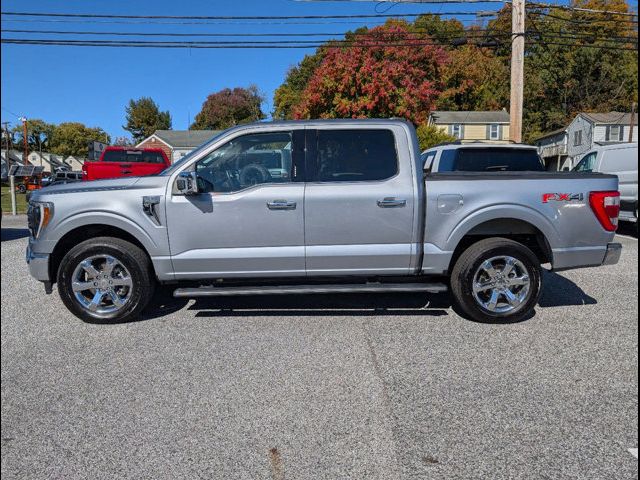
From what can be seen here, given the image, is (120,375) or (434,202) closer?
(120,375)

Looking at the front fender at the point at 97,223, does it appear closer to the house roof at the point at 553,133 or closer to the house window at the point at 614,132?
the house window at the point at 614,132

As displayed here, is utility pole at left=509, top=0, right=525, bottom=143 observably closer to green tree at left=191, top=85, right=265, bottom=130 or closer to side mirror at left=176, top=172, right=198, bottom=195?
side mirror at left=176, top=172, right=198, bottom=195

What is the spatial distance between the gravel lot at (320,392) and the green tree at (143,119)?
84.8 meters

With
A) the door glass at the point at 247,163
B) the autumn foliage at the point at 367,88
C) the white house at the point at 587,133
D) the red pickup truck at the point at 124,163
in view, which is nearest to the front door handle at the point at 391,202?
the door glass at the point at 247,163

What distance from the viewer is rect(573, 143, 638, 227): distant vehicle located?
34.2ft

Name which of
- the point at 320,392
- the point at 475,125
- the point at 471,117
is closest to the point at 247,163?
the point at 320,392

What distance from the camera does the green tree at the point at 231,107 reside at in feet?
238

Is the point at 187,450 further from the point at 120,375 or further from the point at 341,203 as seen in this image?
the point at 341,203

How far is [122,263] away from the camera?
4.39 m

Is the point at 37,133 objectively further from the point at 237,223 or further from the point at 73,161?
the point at 237,223

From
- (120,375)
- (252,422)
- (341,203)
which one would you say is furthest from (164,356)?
(341,203)

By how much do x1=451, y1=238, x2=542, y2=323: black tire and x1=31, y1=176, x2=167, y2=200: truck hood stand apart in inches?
116

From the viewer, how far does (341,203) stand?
436cm

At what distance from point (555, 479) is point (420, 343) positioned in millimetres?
1811
